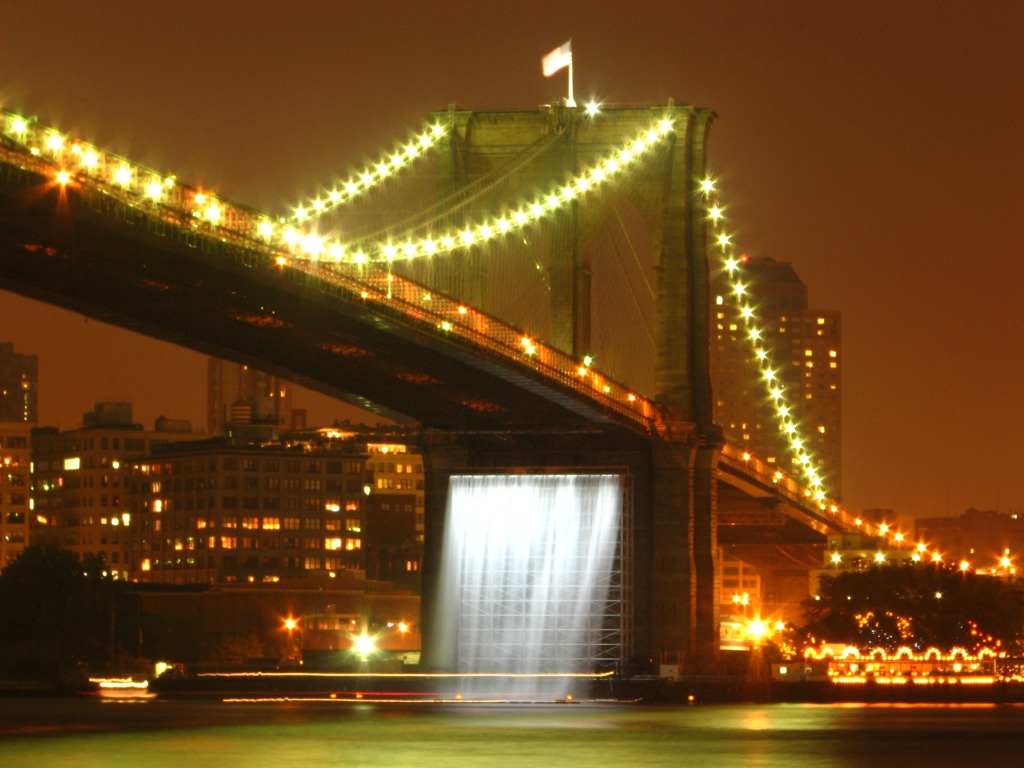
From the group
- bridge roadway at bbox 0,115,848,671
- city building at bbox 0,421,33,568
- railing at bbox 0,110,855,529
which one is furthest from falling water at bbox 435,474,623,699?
city building at bbox 0,421,33,568

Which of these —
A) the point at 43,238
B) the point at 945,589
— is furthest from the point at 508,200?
the point at 945,589

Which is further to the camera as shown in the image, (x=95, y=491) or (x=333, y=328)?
(x=95, y=491)

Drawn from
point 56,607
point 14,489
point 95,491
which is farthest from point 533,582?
point 14,489

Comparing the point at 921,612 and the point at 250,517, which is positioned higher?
the point at 250,517

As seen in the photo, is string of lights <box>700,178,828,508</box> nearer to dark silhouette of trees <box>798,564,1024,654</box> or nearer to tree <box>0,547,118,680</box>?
dark silhouette of trees <box>798,564,1024,654</box>

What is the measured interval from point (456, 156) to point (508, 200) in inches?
102

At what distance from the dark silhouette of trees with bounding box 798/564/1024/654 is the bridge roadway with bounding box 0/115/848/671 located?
58.5ft

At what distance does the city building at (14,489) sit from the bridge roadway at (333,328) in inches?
4583

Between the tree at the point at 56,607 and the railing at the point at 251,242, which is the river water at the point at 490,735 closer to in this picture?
the railing at the point at 251,242

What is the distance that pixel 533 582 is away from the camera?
78.2 metres

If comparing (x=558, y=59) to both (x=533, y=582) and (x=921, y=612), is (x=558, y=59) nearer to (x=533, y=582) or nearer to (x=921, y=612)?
(x=533, y=582)

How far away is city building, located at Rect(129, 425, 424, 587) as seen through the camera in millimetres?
175375

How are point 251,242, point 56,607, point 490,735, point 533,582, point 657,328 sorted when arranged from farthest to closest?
point 56,607
point 657,328
point 533,582
point 251,242
point 490,735

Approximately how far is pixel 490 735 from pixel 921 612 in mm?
51592
